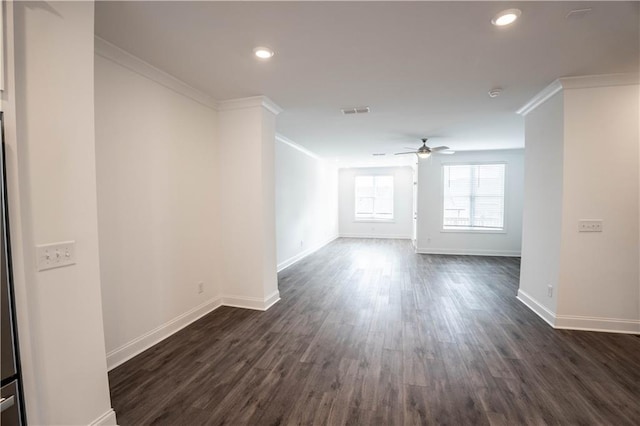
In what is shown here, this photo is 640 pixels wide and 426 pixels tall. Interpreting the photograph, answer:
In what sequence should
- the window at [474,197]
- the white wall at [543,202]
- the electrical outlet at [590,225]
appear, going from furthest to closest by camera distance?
the window at [474,197] → the white wall at [543,202] → the electrical outlet at [590,225]

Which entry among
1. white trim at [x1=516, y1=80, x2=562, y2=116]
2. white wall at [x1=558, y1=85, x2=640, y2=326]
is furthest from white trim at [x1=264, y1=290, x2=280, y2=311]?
white trim at [x1=516, y1=80, x2=562, y2=116]

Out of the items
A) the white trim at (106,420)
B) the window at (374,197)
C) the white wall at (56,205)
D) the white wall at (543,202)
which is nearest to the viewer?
the white wall at (56,205)

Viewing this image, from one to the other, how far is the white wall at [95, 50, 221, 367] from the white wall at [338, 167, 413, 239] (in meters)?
7.49

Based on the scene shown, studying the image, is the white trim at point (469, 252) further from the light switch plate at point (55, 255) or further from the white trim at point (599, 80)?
the light switch plate at point (55, 255)

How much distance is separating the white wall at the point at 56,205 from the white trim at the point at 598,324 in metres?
4.20

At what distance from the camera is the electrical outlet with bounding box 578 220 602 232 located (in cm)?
299

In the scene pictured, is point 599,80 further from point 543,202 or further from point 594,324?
point 594,324

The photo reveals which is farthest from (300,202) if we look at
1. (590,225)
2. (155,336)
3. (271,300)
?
(590,225)

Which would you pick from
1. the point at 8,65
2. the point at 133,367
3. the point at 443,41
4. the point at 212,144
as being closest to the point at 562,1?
the point at 443,41

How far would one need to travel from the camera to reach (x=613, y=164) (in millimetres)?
2949

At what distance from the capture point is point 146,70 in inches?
104

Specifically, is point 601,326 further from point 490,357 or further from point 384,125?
point 384,125

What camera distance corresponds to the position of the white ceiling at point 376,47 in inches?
73.7

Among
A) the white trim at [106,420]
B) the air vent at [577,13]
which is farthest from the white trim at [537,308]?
the white trim at [106,420]
